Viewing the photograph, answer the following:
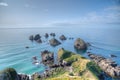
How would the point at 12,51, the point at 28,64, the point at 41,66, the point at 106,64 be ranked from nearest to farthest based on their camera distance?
the point at 106,64, the point at 41,66, the point at 28,64, the point at 12,51

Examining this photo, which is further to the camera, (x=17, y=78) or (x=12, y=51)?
(x=12, y=51)

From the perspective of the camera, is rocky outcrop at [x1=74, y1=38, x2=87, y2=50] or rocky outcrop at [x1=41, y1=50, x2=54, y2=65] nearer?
rocky outcrop at [x1=41, y1=50, x2=54, y2=65]

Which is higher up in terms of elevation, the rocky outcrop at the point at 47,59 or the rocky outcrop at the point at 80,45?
the rocky outcrop at the point at 80,45

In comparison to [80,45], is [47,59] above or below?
below

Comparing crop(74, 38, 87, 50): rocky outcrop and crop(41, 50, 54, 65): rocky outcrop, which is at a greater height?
crop(74, 38, 87, 50): rocky outcrop

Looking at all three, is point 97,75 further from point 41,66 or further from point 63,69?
point 41,66

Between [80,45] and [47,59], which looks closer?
[47,59]

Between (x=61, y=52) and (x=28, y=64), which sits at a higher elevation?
(x=61, y=52)

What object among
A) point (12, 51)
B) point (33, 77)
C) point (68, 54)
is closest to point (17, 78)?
point (33, 77)

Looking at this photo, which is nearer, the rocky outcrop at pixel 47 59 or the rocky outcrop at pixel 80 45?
the rocky outcrop at pixel 47 59

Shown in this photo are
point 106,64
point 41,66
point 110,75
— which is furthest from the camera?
point 41,66
